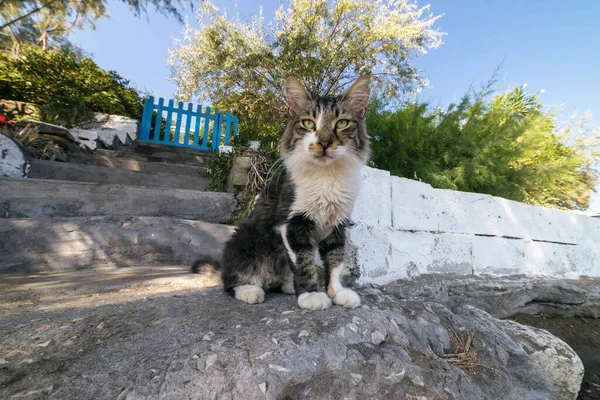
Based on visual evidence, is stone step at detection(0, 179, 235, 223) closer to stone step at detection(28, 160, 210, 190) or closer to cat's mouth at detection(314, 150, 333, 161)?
stone step at detection(28, 160, 210, 190)

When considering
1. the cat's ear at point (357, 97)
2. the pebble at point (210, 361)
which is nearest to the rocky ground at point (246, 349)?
the pebble at point (210, 361)

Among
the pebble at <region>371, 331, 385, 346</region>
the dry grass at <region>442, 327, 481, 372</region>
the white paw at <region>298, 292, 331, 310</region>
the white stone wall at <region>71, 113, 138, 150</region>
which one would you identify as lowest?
the dry grass at <region>442, 327, 481, 372</region>

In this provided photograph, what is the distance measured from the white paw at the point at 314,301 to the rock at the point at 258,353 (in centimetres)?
4

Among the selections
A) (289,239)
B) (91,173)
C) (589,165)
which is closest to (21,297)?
(289,239)

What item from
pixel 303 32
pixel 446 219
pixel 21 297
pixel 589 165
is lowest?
pixel 21 297

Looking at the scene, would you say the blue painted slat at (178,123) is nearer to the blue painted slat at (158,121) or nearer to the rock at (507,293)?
the blue painted slat at (158,121)

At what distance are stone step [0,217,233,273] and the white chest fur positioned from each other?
155 centimetres

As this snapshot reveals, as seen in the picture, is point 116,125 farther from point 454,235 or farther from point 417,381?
point 417,381

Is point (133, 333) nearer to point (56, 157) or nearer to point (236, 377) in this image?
point (236, 377)

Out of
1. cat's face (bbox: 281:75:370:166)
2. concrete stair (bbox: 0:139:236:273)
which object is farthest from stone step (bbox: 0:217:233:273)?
cat's face (bbox: 281:75:370:166)

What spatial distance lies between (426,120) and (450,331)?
2.82 m

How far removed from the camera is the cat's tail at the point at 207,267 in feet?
6.90

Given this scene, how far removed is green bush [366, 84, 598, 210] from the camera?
336cm

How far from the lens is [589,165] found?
4488mm
